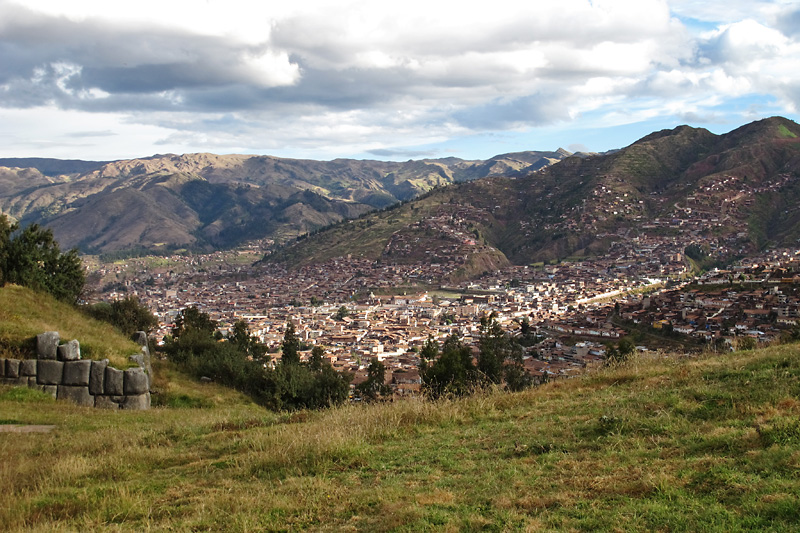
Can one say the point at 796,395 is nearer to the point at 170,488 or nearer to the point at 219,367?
the point at 170,488

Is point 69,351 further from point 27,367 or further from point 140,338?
point 140,338

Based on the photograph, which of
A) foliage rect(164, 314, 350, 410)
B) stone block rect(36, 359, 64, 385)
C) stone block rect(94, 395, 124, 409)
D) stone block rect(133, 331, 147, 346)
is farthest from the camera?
stone block rect(133, 331, 147, 346)

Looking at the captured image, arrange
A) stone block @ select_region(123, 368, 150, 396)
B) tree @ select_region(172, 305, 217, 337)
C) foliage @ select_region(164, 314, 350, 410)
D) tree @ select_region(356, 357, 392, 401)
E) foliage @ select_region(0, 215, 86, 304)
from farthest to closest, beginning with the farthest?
1. tree @ select_region(172, 305, 217, 337)
2. tree @ select_region(356, 357, 392, 401)
3. foliage @ select_region(164, 314, 350, 410)
4. foliage @ select_region(0, 215, 86, 304)
5. stone block @ select_region(123, 368, 150, 396)

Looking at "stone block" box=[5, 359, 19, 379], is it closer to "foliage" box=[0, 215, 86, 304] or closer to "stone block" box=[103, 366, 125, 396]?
"stone block" box=[103, 366, 125, 396]

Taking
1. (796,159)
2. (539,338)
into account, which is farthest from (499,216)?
(539,338)

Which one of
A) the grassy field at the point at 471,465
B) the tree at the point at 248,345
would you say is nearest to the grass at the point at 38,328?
the grassy field at the point at 471,465

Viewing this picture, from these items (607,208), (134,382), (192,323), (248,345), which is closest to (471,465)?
(134,382)

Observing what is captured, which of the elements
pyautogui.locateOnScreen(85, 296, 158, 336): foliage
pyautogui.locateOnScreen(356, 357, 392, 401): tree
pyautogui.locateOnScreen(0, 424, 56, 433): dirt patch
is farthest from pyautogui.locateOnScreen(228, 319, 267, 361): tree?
pyautogui.locateOnScreen(0, 424, 56, 433): dirt patch
